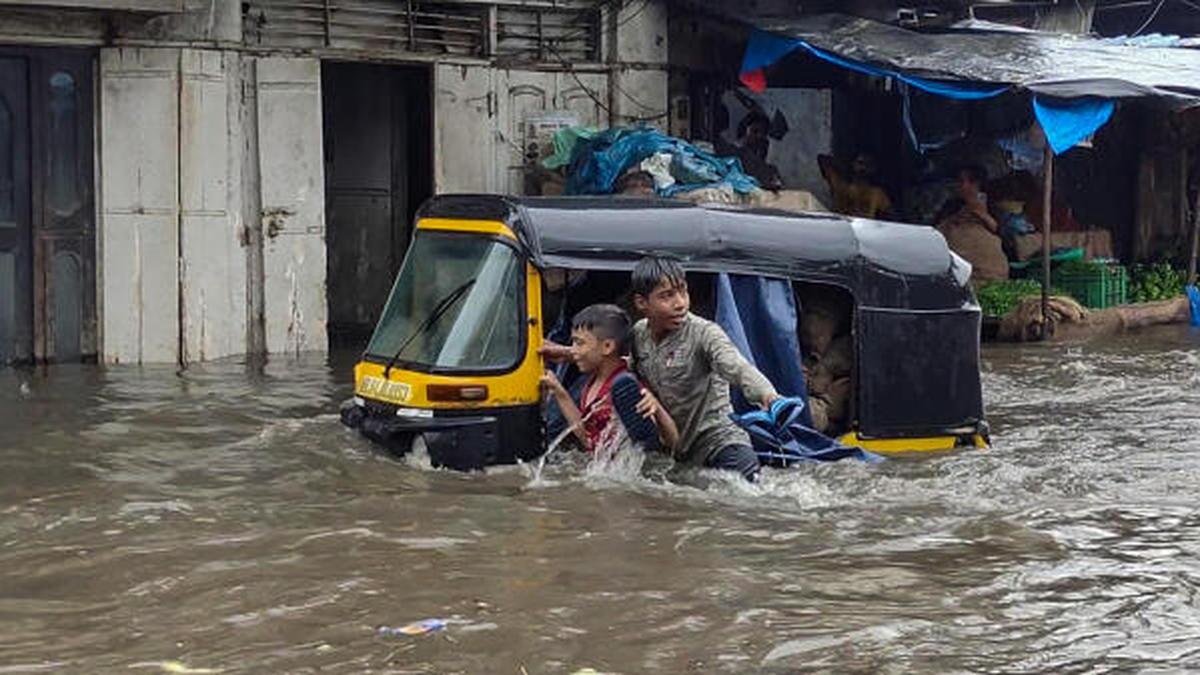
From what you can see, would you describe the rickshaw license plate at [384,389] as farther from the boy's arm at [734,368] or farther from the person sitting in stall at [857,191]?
the person sitting in stall at [857,191]

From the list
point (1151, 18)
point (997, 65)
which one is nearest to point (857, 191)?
point (997, 65)

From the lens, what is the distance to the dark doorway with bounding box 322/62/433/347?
55.5ft

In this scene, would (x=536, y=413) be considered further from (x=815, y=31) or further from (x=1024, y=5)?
(x=1024, y=5)

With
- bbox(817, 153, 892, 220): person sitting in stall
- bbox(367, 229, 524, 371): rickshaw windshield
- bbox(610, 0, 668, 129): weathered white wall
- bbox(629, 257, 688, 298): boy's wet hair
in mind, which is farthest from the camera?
bbox(817, 153, 892, 220): person sitting in stall

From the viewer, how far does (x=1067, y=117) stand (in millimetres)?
15242

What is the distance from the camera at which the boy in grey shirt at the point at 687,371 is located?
25.5 ft

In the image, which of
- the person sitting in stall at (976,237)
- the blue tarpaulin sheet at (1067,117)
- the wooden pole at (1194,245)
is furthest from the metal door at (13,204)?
the wooden pole at (1194,245)

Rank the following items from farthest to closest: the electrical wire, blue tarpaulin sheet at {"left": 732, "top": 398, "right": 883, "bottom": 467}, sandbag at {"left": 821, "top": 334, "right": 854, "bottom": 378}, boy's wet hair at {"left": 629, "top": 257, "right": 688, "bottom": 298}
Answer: the electrical wire
sandbag at {"left": 821, "top": 334, "right": 854, "bottom": 378}
blue tarpaulin sheet at {"left": 732, "top": 398, "right": 883, "bottom": 467}
boy's wet hair at {"left": 629, "top": 257, "right": 688, "bottom": 298}

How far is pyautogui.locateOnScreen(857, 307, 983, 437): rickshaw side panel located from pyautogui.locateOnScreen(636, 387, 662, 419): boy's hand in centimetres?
153

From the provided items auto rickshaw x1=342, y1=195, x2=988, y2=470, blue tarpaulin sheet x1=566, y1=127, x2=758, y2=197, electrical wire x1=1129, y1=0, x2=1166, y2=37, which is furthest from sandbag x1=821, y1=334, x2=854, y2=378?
electrical wire x1=1129, y1=0, x2=1166, y2=37

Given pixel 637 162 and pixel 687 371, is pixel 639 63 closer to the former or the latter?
pixel 637 162

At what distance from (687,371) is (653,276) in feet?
1.62

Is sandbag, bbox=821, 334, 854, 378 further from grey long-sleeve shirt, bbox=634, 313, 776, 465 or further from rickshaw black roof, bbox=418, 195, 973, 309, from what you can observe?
grey long-sleeve shirt, bbox=634, 313, 776, 465

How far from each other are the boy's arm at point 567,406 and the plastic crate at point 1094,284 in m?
10.6
